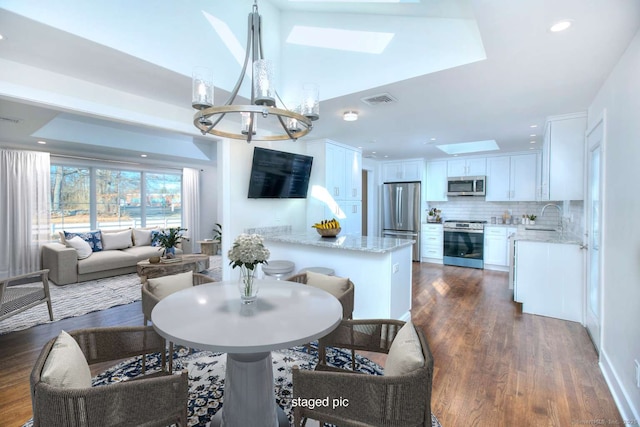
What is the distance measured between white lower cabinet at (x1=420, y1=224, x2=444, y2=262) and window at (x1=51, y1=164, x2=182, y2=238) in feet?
20.2

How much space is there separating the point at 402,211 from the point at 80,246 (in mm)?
6221

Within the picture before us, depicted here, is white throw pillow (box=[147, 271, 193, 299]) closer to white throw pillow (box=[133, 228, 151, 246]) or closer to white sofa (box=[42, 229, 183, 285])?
white sofa (box=[42, 229, 183, 285])

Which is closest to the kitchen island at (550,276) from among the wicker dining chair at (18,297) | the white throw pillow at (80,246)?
the wicker dining chair at (18,297)

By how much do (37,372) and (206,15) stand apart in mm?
2732

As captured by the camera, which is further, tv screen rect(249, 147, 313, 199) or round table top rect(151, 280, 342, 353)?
tv screen rect(249, 147, 313, 199)

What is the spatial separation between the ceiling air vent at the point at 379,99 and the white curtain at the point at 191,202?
6228mm

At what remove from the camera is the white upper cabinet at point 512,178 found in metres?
5.69

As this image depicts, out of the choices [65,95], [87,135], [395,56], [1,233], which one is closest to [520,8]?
[395,56]

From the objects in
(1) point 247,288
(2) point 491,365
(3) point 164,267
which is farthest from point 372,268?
(3) point 164,267

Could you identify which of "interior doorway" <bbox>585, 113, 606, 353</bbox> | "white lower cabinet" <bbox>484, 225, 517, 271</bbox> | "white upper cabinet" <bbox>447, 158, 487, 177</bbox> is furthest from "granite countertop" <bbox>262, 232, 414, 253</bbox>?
"white upper cabinet" <bbox>447, 158, 487, 177</bbox>

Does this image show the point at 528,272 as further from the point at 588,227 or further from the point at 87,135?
the point at 87,135

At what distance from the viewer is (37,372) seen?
1062 millimetres

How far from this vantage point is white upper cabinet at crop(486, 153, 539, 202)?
569 cm

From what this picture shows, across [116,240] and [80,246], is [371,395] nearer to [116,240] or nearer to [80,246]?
[80,246]
